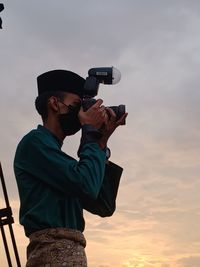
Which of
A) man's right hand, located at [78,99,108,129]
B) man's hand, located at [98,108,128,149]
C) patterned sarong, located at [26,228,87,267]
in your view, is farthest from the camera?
man's hand, located at [98,108,128,149]

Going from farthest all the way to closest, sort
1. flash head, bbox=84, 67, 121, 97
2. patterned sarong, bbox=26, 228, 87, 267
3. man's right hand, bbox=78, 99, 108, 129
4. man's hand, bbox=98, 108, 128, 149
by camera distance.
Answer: flash head, bbox=84, 67, 121, 97 → man's hand, bbox=98, 108, 128, 149 → man's right hand, bbox=78, 99, 108, 129 → patterned sarong, bbox=26, 228, 87, 267

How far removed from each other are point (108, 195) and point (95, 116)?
70 centimetres

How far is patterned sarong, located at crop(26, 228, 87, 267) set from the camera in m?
2.98

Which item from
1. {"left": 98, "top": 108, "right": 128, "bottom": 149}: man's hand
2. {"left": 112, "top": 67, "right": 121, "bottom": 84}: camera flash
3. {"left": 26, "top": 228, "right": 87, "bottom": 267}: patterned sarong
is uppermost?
{"left": 112, "top": 67, "right": 121, "bottom": 84}: camera flash

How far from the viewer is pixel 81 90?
3668mm

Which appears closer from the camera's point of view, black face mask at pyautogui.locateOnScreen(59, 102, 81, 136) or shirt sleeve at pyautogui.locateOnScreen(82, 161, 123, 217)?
black face mask at pyautogui.locateOnScreen(59, 102, 81, 136)

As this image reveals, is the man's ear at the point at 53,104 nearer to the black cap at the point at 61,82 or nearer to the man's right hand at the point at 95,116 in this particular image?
the black cap at the point at 61,82

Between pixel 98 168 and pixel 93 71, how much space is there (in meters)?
0.95

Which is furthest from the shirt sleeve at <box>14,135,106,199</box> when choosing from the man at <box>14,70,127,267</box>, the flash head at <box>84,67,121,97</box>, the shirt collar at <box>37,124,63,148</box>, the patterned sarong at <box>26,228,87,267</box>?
the flash head at <box>84,67,121,97</box>

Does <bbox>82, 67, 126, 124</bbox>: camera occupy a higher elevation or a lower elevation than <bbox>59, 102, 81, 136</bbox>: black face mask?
higher

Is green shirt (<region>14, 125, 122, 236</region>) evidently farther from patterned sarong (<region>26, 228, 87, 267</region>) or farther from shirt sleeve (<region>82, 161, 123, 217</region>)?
shirt sleeve (<region>82, 161, 123, 217</region>)

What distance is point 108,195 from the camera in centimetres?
361

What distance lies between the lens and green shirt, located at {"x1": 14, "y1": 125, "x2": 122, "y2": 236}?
301 centimetres

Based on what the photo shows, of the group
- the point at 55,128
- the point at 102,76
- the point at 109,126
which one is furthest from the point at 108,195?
the point at 102,76
